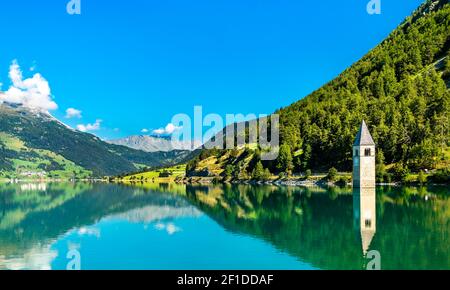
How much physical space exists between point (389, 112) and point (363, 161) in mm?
29197

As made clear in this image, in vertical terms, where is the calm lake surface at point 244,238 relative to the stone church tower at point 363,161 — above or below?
below

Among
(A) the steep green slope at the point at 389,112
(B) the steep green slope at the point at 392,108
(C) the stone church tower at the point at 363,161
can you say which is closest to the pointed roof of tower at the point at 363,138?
(C) the stone church tower at the point at 363,161

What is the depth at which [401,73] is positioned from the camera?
165 metres

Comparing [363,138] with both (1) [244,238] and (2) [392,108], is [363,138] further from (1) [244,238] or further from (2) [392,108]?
(1) [244,238]

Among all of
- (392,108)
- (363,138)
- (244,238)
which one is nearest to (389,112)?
(392,108)

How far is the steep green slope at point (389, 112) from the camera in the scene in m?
103

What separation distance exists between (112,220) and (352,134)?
78551mm

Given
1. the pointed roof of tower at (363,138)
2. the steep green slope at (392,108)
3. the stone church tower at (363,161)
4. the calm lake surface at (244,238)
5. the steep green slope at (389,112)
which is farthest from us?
the steep green slope at (392,108)

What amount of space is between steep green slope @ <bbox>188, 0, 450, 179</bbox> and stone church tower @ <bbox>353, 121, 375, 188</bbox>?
165 inches

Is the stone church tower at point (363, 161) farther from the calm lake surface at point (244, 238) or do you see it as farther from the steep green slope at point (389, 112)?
the calm lake surface at point (244, 238)

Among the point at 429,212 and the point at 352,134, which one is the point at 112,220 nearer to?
the point at 429,212

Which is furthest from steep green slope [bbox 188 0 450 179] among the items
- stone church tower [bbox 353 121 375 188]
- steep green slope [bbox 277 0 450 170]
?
stone church tower [bbox 353 121 375 188]

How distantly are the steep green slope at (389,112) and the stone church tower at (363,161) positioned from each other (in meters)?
4.19

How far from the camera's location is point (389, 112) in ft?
384
